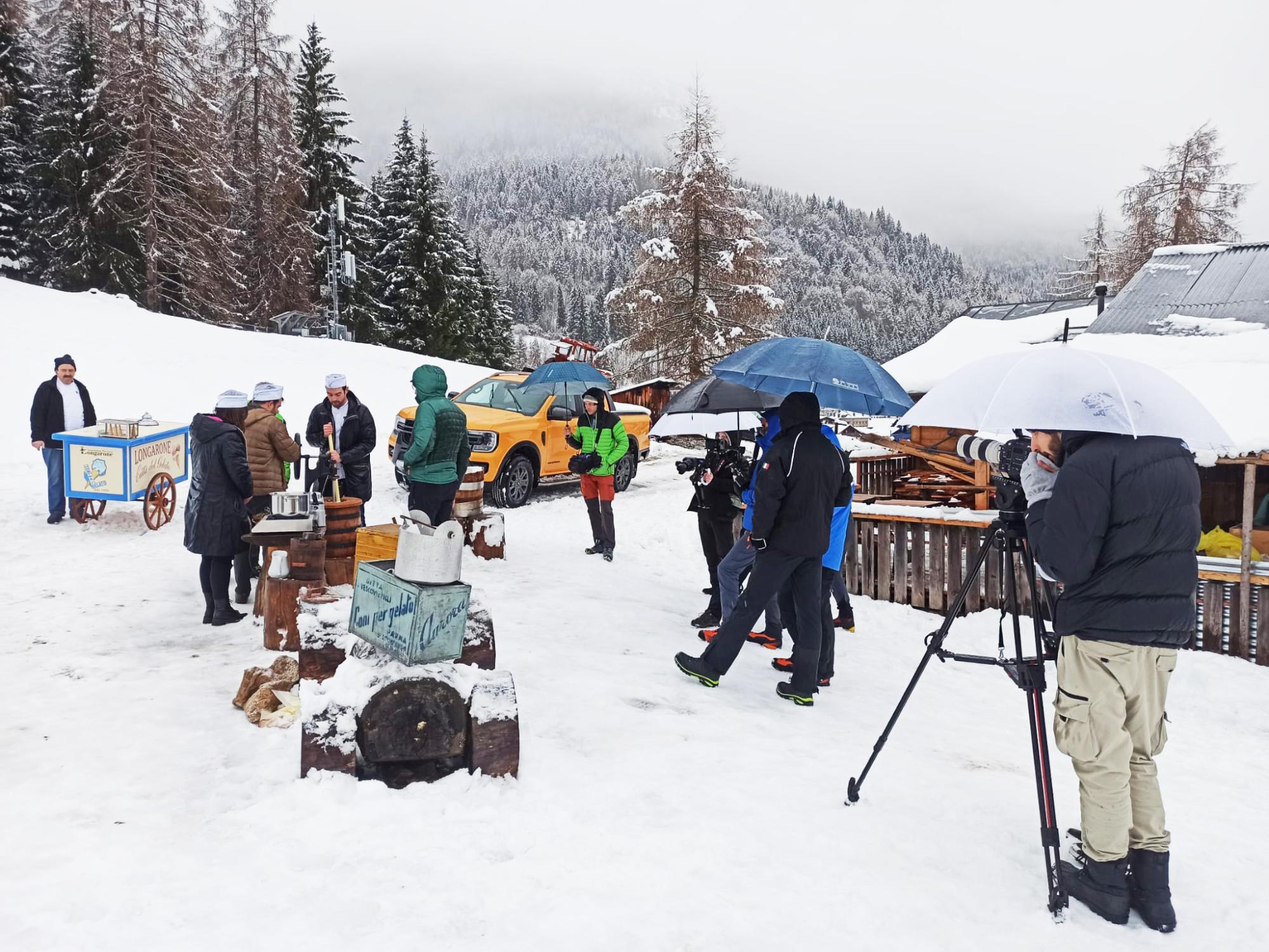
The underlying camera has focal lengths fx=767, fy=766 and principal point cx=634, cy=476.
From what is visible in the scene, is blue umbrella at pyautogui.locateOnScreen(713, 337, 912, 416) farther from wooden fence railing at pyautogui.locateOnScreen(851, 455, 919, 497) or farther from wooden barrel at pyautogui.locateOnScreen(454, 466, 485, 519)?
wooden fence railing at pyautogui.locateOnScreen(851, 455, 919, 497)

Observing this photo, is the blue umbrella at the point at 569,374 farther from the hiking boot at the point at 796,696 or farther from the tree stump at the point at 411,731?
the tree stump at the point at 411,731

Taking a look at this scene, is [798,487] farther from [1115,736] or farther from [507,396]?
[507,396]

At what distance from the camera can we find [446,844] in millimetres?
2965

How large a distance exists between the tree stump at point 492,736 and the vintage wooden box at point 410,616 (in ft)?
0.91

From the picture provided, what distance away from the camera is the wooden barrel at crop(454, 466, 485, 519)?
8.36 metres

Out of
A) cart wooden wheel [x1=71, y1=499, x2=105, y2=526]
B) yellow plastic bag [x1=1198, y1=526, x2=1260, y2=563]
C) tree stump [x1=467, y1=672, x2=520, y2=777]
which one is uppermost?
cart wooden wheel [x1=71, y1=499, x2=105, y2=526]

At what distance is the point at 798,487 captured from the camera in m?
4.72

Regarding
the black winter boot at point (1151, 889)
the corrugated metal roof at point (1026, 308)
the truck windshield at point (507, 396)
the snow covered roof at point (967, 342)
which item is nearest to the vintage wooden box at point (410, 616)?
the black winter boot at point (1151, 889)

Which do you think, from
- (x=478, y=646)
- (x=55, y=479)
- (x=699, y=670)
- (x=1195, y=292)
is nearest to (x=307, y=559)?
(x=478, y=646)

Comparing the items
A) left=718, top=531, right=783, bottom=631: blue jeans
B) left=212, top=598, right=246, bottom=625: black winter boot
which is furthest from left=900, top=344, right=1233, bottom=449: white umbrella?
left=212, top=598, right=246, bottom=625: black winter boot

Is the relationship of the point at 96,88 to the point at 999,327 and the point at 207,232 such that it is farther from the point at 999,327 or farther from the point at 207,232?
the point at 999,327

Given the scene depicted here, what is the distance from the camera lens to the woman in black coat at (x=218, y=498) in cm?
559

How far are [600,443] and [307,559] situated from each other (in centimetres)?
379

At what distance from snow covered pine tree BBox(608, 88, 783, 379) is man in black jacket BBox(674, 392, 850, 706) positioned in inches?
794
